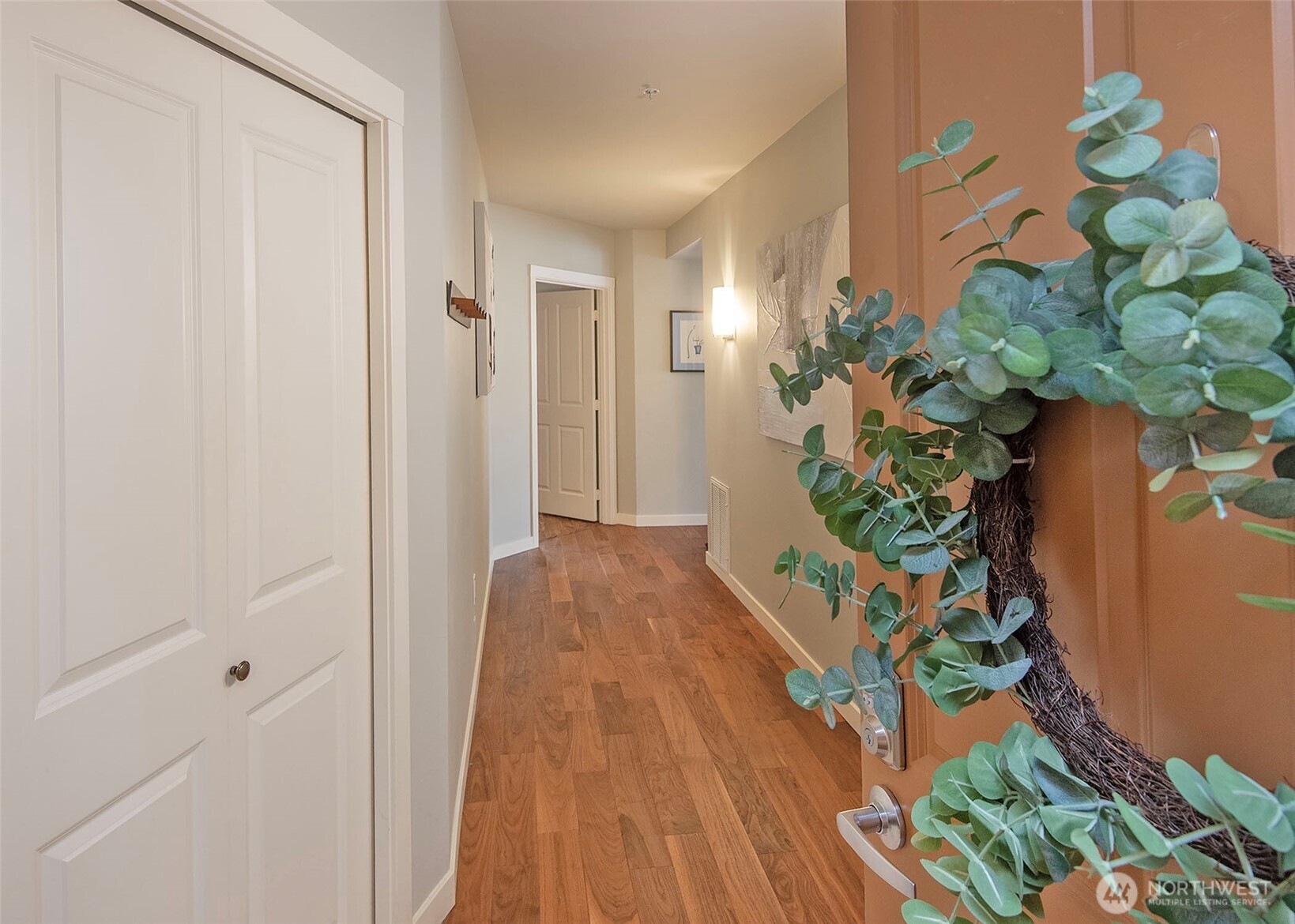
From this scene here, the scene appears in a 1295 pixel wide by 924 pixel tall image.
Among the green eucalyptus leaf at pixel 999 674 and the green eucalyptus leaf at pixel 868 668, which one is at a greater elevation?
the green eucalyptus leaf at pixel 999 674

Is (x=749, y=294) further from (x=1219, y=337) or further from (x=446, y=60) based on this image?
(x=1219, y=337)

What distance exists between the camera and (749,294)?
4.57m

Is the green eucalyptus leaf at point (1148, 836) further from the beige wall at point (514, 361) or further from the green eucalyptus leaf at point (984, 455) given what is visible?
the beige wall at point (514, 361)

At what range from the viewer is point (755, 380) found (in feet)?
14.6

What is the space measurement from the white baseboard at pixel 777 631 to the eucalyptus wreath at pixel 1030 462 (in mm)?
2555

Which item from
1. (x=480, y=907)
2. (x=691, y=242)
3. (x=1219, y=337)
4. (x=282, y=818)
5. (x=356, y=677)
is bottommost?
(x=480, y=907)

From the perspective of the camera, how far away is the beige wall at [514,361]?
18.9 feet

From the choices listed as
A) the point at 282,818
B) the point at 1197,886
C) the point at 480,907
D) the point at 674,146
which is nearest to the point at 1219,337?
the point at 1197,886

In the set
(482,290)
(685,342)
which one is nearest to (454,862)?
(482,290)

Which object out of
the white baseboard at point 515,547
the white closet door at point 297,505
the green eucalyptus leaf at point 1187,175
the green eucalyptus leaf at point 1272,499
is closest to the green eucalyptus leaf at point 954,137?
the green eucalyptus leaf at point 1187,175

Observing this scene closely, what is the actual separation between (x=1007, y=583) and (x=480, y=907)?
2050mm

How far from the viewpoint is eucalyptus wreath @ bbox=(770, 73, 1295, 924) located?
0.90ft

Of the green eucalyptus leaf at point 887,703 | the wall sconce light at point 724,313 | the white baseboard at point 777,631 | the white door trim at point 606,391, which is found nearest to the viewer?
the green eucalyptus leaf at point 887,703

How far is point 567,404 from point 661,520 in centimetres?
140
